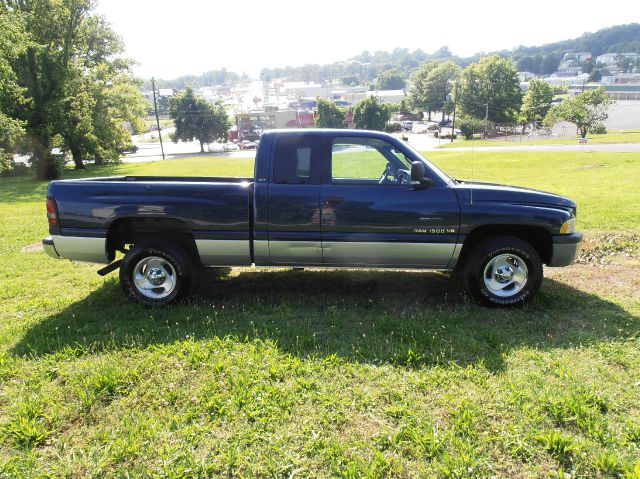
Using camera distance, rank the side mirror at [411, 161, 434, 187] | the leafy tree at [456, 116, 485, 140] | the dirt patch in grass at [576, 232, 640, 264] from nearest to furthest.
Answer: the side mirror at [411, 161, 434, 187], the dirt patch in grass at [576, 232, 640, 264], the leafy tree at [456, 116, 485, 140]

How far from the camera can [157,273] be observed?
16.5 feet

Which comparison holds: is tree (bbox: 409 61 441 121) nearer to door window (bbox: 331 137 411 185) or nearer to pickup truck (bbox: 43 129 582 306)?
door window (bbox: 331 137 411 185)

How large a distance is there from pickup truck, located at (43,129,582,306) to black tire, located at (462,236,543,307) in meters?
0.01

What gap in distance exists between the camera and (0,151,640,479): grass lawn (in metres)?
2.73

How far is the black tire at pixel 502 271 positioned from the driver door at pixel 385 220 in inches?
12.3

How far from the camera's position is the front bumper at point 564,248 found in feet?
15.8

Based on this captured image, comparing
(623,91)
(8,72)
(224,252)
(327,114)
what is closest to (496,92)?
(327,114)

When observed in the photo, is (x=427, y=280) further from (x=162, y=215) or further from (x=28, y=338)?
(x=28, y=338)

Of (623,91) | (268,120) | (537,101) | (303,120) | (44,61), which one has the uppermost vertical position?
(623,91)

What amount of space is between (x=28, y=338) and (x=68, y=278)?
208 centimetres

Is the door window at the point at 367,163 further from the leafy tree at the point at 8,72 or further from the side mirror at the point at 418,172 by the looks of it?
the leafy tree at the point at 8,72

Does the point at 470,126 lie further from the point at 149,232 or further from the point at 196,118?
the point at 149,232

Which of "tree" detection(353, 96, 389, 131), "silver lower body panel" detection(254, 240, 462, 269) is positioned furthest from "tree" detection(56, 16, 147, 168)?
"tree" detection(353, 96, 389, 131)

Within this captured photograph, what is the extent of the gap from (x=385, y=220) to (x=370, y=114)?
82.2 m
